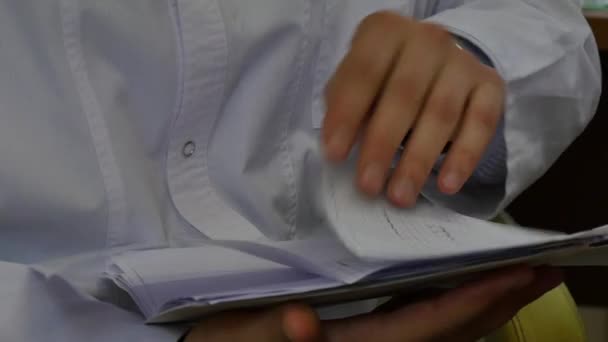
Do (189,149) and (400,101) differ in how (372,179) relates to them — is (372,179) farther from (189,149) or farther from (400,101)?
(189,149)

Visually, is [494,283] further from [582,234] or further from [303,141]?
[303,141]

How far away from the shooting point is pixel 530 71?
45 cm

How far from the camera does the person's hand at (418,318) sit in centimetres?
29


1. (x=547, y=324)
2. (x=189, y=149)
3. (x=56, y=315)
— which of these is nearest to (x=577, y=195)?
(x=547, y=324)

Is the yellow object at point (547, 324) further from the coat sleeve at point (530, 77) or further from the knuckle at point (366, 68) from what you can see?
the knuckle at point (366, 68)

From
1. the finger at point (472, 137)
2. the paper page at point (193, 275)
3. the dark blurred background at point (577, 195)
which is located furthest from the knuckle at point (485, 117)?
the dark blurred background at point (577, 195)

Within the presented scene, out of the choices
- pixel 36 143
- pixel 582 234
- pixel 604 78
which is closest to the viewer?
pixel 582 234

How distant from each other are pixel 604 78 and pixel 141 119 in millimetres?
605

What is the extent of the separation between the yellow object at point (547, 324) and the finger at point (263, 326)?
20cm

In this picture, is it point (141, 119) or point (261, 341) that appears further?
point (141, 119)

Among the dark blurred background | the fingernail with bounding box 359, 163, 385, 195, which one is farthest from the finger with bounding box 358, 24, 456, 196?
the dark blurred background

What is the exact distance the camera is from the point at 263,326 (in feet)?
0.94

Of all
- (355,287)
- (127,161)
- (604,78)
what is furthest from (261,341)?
(604,78)

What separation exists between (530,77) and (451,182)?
0.15 metres
